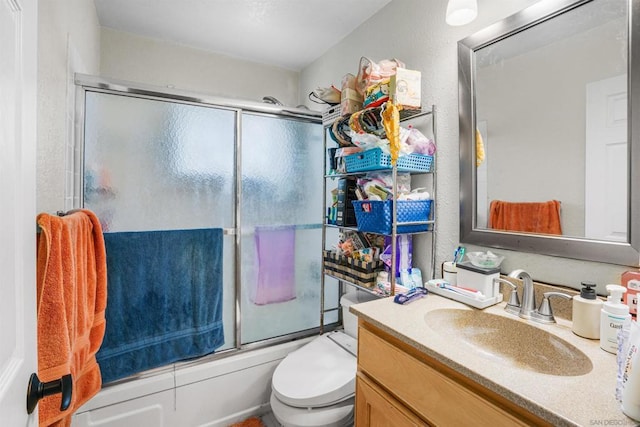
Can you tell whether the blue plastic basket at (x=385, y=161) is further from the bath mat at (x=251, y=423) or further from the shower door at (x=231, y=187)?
the bath mat at (x=251, y=423)

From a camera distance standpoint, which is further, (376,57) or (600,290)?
(376,57)

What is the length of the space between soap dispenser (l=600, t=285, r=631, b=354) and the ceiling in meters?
1.73

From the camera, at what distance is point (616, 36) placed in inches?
36.2

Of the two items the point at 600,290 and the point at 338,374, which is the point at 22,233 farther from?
the point at 600,290

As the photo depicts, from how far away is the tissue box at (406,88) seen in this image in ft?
4.45

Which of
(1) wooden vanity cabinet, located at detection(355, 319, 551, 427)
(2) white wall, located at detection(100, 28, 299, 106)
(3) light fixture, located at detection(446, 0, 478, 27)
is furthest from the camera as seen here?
(2) white wall, located at detection(100, 28, 299, 106)

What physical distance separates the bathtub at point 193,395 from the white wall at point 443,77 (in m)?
1.14

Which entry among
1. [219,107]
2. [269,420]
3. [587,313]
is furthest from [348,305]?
[219,107]

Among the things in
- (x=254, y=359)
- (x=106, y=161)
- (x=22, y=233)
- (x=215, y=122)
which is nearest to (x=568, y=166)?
(x=22, y=233)

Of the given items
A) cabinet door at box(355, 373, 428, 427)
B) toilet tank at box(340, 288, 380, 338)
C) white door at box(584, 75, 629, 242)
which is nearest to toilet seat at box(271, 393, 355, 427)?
cabinet door at box(355, 373, 428, 427)

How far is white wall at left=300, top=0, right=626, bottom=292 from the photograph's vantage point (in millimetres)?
1058

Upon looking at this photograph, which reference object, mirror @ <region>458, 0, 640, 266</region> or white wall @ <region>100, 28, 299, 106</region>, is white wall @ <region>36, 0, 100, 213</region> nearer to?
white wall @ <region>100, 28, 299, 106</region>

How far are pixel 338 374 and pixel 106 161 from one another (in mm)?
1496

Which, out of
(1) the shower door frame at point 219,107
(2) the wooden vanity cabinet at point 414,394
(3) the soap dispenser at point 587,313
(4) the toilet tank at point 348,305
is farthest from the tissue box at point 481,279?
(1) the shower door frame at point 219,107
